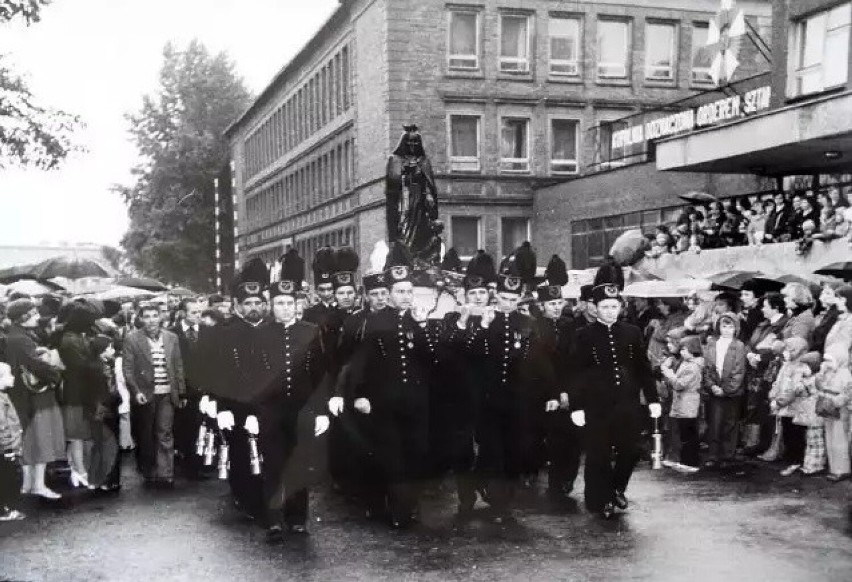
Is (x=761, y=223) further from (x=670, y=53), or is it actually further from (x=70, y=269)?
(x=670, y=53)

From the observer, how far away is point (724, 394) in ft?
40.5

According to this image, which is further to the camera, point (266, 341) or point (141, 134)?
point (141, 134)

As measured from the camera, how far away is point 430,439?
9.96m

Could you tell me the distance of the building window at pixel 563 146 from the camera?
40094 mm

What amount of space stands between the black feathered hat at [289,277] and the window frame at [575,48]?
97.1 feet

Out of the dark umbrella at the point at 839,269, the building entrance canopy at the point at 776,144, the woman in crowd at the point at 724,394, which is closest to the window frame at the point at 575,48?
the building entrance canopy at the point at 776,144

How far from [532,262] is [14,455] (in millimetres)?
5942

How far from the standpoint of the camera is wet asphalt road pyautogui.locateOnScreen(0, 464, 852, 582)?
7680 mm

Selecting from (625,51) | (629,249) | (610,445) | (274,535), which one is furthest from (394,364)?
(625,51)

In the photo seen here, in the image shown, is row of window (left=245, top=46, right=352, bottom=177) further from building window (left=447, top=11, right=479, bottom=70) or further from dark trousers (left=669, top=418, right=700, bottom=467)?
dark trousers (left=669, top=418, right=700, bottom=467)

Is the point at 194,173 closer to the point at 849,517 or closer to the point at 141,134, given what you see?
the point at 141,134

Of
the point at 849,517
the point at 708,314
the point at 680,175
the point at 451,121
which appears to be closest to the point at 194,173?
the point at 451,121

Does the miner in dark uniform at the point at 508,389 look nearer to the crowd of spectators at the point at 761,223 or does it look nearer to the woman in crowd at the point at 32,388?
the woman in crowd at the point at 32,388

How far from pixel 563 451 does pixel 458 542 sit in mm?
2330
